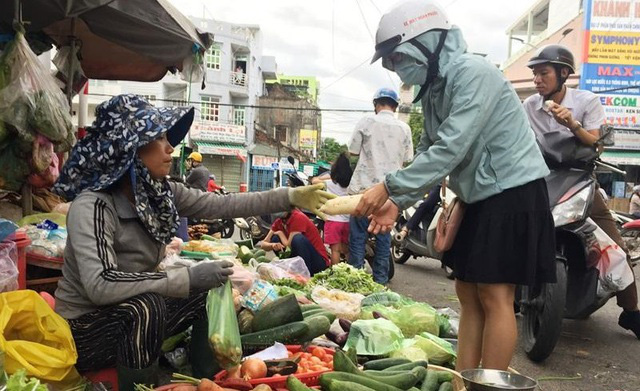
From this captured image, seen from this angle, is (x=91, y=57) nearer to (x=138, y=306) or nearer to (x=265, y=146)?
(x=138, y=306)

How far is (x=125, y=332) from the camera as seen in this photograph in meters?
2.62

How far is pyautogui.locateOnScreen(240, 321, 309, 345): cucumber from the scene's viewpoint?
3.41m

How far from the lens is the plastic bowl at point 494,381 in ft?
7.23

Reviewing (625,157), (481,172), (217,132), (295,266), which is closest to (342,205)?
(481,172)

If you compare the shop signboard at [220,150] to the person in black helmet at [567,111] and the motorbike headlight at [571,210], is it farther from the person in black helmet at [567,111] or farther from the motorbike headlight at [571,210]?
the motorbike headlight at [571,210]

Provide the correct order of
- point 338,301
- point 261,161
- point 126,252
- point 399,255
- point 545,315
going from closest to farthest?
point 126,252
point 545,315
point 338,301
point 399,255
point 261,161

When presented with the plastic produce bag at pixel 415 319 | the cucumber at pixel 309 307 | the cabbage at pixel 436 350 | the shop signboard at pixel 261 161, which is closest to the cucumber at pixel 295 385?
the cabbage at pixel 436 350

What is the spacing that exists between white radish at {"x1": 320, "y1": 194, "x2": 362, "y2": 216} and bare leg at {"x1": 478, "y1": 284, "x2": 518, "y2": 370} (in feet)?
2.54

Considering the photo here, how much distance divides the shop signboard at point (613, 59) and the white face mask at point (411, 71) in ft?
73.9

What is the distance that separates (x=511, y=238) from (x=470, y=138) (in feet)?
1.80

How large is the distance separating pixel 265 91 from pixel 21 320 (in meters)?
54.6

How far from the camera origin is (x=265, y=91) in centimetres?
5603

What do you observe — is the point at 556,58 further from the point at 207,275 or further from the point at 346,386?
the point at 207,275

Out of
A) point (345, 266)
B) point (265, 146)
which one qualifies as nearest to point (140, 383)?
point (345, 266)
